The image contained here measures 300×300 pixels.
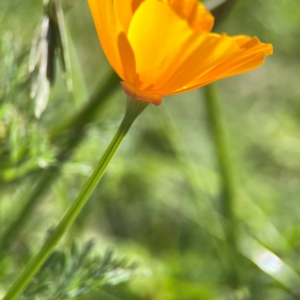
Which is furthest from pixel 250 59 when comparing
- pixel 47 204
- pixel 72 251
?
pixel 47 204

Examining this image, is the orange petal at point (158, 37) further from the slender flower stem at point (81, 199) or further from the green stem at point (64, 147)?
the green stem at point (64, 147)

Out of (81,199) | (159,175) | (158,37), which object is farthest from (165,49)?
(159,175)

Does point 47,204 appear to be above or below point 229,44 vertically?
below

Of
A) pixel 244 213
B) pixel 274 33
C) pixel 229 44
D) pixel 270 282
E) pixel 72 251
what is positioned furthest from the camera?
pixel 274 33

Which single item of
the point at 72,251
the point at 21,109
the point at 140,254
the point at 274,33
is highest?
the point at 21,109

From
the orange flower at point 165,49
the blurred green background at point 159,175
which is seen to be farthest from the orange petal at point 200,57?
the blurred green background at point 159,175

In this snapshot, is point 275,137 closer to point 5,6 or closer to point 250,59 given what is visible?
point 5,6
